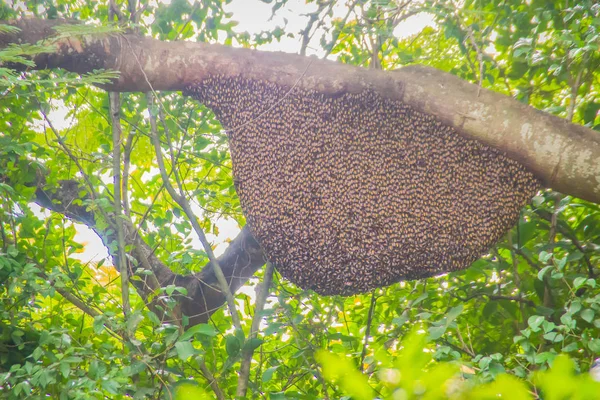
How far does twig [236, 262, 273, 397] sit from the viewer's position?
106 inches

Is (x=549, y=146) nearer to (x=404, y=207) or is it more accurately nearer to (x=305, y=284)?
(x=404, y=207)

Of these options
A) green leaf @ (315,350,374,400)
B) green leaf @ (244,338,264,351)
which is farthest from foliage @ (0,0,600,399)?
green leaf @ (315,350,374,400)

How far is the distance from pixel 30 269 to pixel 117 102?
3.40 ft

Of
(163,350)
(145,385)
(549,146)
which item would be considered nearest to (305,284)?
(163,350)

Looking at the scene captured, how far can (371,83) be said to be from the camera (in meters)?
2.49

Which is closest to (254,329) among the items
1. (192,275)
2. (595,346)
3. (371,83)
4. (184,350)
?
(184,350)

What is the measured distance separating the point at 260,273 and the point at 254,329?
1355mm

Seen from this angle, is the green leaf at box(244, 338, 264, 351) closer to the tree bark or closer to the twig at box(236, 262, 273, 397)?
the twig at box(236, 262, 273, 397)

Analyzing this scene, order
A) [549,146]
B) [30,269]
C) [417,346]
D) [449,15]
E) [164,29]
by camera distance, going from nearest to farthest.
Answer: [417,346] → [549,146] → [30,269] → [449,15] → [164,29]

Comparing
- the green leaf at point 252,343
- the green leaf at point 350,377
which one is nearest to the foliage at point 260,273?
the green leaf at point 252,343

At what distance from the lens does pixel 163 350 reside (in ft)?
8.05

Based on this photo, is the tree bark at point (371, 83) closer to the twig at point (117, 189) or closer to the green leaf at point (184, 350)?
the twig at point (117, 189)

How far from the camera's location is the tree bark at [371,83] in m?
2.40

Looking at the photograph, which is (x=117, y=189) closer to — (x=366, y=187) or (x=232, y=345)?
(x=232, y=345)
